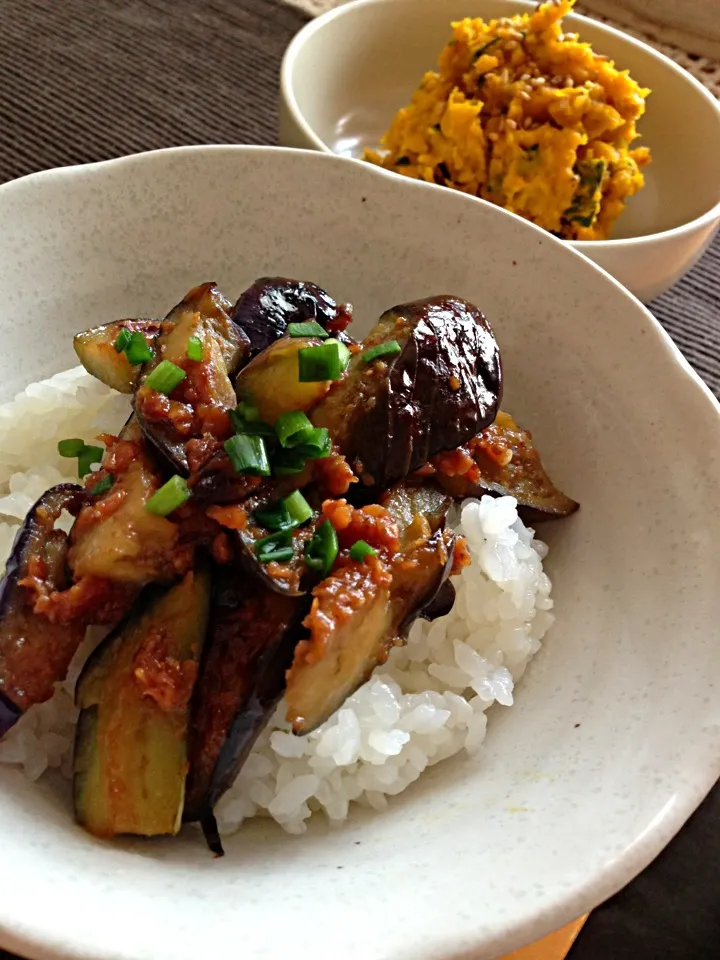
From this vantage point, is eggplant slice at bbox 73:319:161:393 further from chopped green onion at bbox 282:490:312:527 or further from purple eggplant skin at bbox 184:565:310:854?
purple eggplant skin at bbox 184:565:310:854

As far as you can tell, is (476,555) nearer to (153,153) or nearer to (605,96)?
(153,153)

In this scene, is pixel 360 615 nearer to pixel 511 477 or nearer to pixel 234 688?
pixel 234 688

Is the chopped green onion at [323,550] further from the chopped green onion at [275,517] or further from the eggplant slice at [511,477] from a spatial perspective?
the eggplant slice at [511,477]

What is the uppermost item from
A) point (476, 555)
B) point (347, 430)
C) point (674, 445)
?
point (674, 445)

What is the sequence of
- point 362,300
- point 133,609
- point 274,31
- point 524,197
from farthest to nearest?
point 274,31, point 524,197, point 362,300, point 133,609

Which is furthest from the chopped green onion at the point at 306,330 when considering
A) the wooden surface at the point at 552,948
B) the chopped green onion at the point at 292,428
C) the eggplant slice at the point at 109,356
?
the wooden surface at the point at 552,948

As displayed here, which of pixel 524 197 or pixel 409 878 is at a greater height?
pixel 524 197

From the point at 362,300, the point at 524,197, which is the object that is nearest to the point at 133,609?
the point at 362,300
